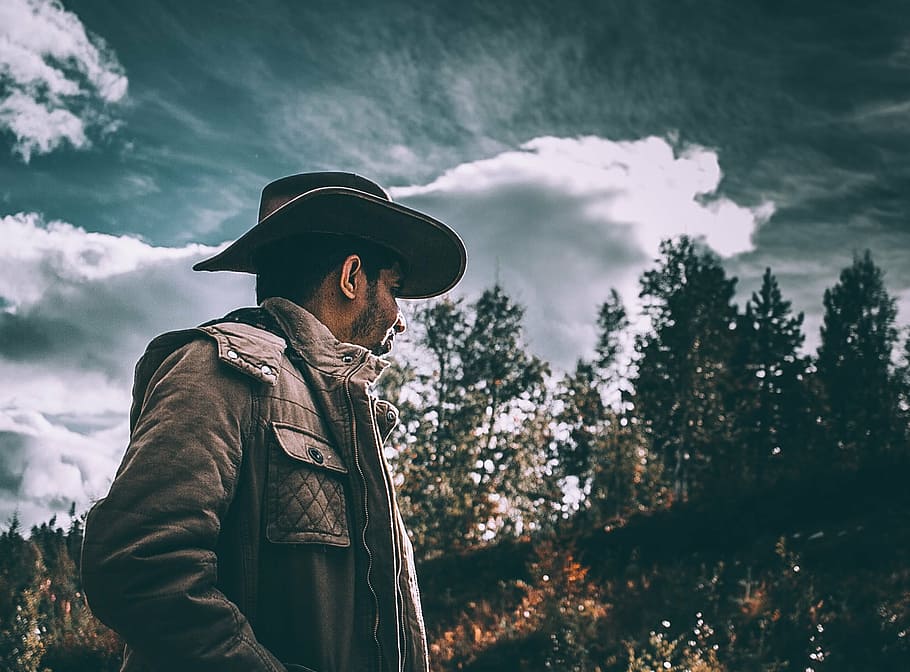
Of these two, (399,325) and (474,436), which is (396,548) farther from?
(474,436)

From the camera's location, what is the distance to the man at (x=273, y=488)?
159 centimetres

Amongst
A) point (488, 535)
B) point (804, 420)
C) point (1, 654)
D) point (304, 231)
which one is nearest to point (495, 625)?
point (1, 654)

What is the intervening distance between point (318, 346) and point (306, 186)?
2.04 feet

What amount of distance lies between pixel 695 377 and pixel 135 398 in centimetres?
2945

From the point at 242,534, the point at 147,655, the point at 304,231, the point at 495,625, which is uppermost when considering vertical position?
the point at 304,231

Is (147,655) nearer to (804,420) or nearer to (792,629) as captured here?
(792,629)

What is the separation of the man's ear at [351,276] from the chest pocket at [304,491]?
0.51m

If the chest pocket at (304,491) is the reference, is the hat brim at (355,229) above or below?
above

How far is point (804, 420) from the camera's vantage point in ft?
116

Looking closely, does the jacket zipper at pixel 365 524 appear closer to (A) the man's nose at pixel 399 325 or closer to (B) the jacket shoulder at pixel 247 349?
(B) the jacket shoulder at pixel 247 349

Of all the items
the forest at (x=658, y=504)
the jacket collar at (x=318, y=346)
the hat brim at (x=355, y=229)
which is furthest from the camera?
the forest at (x=658, y=504)

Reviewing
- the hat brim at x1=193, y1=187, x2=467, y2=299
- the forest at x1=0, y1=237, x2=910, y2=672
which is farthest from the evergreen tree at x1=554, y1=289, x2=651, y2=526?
the hat brim at x1=193, y1=187, x2=467, y2=299

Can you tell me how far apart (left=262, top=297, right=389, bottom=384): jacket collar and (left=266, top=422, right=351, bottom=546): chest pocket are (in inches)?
9.0

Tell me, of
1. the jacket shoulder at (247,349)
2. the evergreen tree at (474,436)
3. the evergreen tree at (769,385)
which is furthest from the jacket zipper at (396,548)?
the evergreen tree at (769,385)
